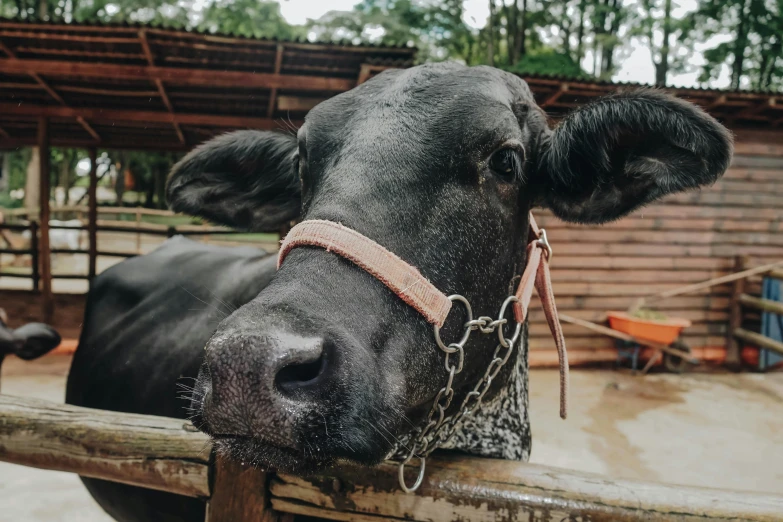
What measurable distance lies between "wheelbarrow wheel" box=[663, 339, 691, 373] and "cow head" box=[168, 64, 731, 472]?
7.36 m

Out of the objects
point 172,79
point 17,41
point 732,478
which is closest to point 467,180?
point 732,478

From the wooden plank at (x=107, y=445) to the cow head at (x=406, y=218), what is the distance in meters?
0.62

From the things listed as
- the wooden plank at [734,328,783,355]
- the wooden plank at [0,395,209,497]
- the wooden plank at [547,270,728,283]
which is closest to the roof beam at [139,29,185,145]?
the wooden plank at [0,395,209,497]

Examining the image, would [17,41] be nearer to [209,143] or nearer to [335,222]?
[209,143]

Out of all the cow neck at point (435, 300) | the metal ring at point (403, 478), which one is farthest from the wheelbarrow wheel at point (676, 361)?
the metal ring at point (403, 478)

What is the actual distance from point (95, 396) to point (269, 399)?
2704 mm

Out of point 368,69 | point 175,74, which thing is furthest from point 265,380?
point 175,74

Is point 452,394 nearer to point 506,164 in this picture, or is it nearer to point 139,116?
point 506,164

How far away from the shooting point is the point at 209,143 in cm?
252

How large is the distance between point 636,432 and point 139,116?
728 cm

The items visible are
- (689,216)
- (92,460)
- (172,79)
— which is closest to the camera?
(92,460)

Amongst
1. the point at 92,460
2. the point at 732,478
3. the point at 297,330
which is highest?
the point at 297,330

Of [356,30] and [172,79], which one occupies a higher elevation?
[356,30]

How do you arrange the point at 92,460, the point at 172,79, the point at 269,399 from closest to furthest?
the point at 269,399
the point at 92,460
the point at 172,79
